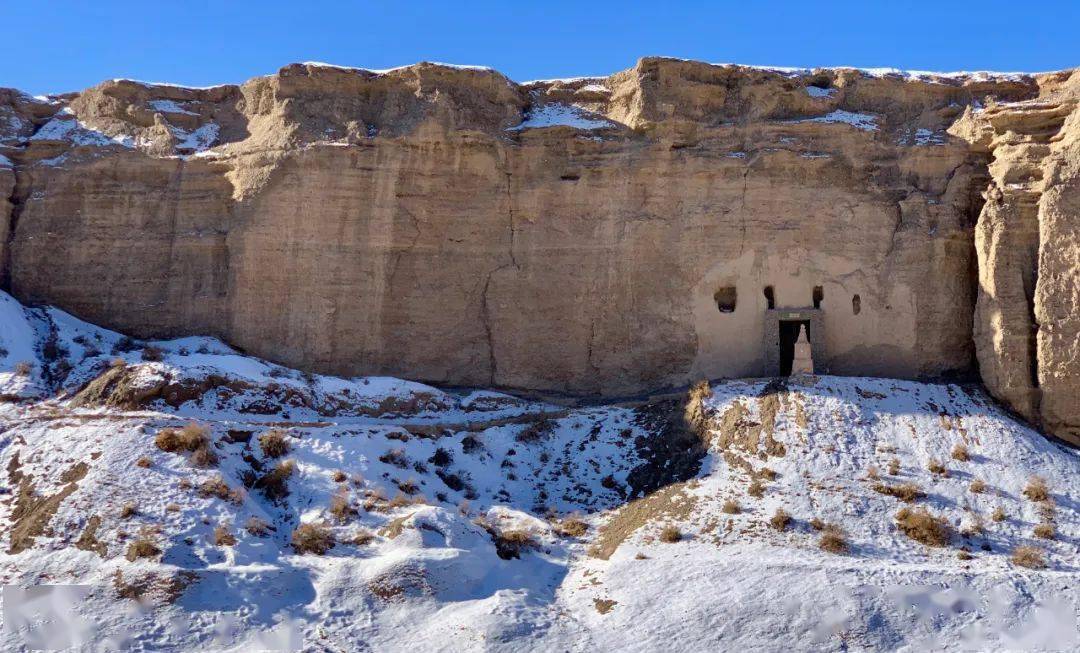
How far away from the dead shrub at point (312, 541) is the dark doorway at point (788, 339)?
38.0 feet

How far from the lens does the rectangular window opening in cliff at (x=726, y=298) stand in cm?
2609

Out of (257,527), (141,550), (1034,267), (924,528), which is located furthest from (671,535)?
(1034,267)

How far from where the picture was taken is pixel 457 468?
2153cm

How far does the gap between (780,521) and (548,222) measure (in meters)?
10.6

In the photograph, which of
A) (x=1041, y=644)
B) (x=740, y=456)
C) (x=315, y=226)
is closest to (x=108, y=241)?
(x=315, y=226)

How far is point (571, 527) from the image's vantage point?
1980 cm

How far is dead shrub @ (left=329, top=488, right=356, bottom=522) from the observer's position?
18.9 meters

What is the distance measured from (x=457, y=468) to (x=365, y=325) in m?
6.05

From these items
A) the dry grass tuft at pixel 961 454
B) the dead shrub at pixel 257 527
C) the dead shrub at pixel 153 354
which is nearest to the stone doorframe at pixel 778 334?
the dry grass tuft at pixel 961 454

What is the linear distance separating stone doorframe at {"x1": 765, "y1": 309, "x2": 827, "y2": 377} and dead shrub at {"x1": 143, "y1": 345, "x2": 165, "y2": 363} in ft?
42.9

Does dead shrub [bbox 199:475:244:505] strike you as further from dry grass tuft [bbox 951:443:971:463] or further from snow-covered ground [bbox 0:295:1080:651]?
dry grass tuft [bbox 951:443:971:463]

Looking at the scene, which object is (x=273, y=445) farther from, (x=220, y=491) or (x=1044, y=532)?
(x=1044, y=532)

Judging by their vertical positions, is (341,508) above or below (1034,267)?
below

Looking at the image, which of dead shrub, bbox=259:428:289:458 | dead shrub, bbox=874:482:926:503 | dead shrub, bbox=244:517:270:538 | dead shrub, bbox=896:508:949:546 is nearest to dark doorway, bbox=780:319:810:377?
dead shrub, bbox=874:482:926:503
